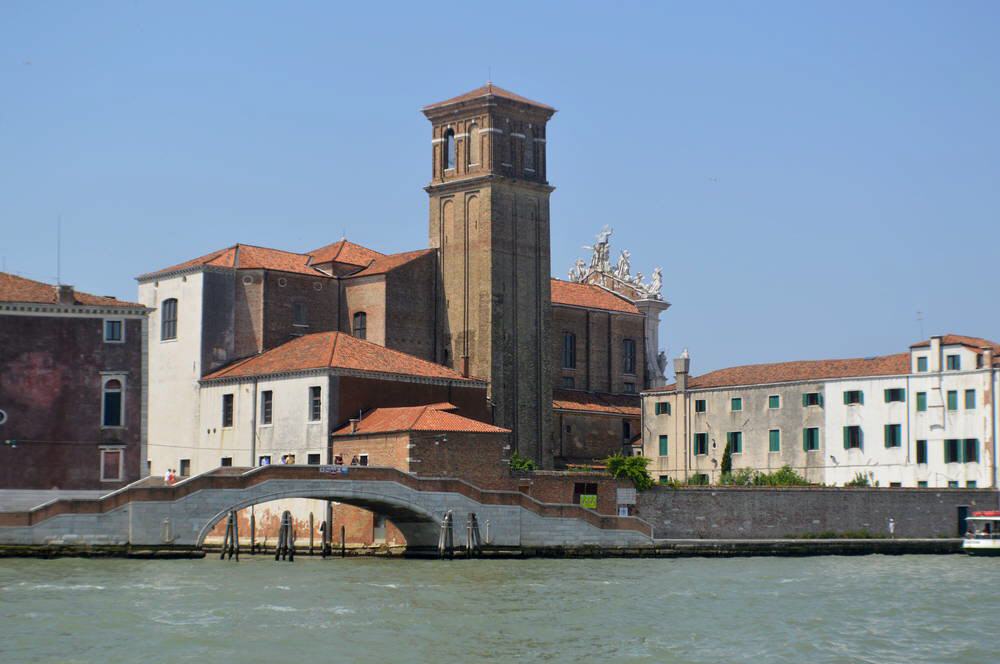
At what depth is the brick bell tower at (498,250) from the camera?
62438 mm

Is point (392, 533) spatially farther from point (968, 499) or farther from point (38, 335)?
point (968, 499)

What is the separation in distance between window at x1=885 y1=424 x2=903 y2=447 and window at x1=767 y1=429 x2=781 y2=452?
164 inches

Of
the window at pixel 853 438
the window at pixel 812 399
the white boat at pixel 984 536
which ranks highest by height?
the window at pixel 812 399

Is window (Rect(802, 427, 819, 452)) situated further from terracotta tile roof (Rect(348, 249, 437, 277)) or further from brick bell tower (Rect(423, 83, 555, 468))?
terracotta tile roof (Rect(348, 249, 437, 277))

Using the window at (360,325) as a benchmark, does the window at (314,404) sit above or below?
below

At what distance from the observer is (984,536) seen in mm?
54750

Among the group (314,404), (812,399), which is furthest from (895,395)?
(314,404)

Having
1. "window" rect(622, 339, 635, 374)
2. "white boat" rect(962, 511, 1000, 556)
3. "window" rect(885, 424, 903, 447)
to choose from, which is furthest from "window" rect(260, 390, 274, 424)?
"white boat" rect(962, 511, 1000, 556)

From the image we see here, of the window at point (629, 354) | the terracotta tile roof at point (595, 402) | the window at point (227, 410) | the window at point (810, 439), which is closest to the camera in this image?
the window at point (227, 410)

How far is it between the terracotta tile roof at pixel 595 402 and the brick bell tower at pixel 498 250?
225 cm

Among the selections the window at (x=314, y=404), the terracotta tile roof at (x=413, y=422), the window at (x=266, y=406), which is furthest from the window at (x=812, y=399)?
the window at (x=266, y=406)

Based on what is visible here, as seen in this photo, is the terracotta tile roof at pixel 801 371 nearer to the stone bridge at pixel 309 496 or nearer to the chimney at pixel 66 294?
the stone bridge at pixel 309 496

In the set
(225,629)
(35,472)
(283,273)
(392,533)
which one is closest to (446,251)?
(283,273)

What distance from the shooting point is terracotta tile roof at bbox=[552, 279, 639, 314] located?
7050 cm
